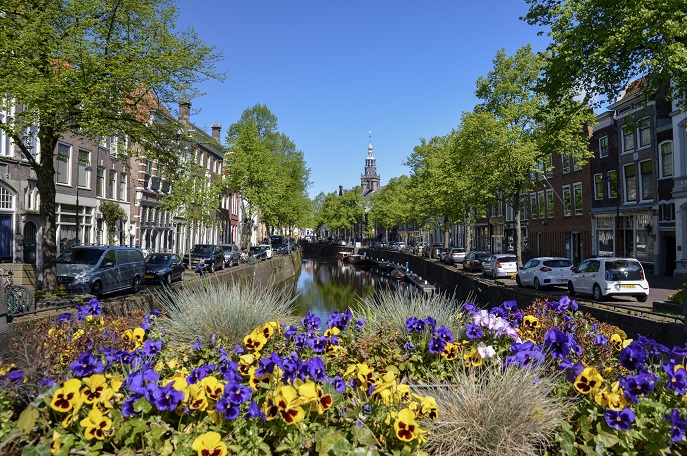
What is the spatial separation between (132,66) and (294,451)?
11.9 m

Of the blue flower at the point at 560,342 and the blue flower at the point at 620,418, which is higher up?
the blue flower at the point at 560,342

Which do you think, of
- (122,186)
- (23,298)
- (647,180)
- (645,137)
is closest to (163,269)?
(23,298)

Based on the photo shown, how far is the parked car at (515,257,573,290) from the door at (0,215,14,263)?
79.2 ft

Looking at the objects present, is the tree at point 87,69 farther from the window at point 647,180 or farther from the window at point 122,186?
the window at point 647,180

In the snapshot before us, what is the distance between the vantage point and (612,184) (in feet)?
112

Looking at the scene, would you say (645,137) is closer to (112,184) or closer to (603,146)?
(603,146)

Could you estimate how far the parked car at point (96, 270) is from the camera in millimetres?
16188

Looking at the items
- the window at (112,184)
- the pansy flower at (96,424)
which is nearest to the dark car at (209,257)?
the window at (112,184)

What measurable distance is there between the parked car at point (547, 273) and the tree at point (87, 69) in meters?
15.9

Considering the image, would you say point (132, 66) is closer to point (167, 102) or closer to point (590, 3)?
point (167, 102)

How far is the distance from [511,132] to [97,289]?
20.1m

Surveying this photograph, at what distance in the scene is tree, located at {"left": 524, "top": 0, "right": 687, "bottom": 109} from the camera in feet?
39.7

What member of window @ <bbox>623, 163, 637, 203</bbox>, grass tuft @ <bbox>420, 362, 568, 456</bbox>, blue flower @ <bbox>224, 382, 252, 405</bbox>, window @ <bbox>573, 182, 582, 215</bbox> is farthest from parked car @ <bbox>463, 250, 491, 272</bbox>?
blue flower @ <bbox>224, 382, 252, 405</bbox>

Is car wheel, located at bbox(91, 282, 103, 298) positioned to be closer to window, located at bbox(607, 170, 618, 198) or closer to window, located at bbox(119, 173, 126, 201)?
window, located at bbox(119, 173, 126, 201)
